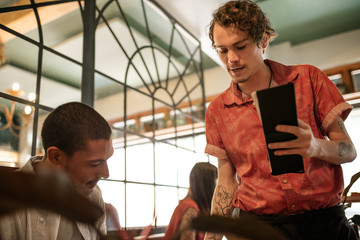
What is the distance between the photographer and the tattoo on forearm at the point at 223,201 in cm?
113

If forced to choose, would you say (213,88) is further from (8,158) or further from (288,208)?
(288,208)

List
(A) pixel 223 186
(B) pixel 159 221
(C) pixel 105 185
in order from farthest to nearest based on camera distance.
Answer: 1. (B) pixel 159 221
2. (C) pixel 105 185
3. (A) pixel 223 186

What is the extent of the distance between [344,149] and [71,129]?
855mm

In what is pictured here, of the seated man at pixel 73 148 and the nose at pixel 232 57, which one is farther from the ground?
the nose at pixel 232 57

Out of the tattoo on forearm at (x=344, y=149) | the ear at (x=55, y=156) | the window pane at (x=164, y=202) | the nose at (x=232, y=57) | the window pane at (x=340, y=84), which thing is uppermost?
the window pane at (x=340, y=84)

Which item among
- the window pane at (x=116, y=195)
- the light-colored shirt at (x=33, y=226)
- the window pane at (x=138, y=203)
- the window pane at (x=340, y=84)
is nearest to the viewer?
the light-colored shirt at (x=33, y=226)

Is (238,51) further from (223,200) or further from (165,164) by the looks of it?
(165,164)

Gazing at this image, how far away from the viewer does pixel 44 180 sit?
16 centimetres

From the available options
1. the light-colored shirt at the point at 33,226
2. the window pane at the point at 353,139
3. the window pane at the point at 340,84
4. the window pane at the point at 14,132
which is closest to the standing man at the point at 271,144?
the light-colored shirt at the point at 33,226

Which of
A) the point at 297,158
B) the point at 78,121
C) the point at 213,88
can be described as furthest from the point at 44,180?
the point at 213,88

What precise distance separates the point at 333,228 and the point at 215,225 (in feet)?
2.95

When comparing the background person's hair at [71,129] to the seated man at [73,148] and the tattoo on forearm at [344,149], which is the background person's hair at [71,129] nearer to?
the seated man at [73,148]

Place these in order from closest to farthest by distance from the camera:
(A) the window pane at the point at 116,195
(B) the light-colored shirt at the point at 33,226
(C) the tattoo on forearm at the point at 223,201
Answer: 1. (B) the light-colored shirt at the point at 33,226
2. (C) the tattoo on forearm at the point at 223,201
3. (A) the window pane at the point at 116,195

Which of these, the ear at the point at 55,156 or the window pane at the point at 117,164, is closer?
the ear at the point at 55,156
